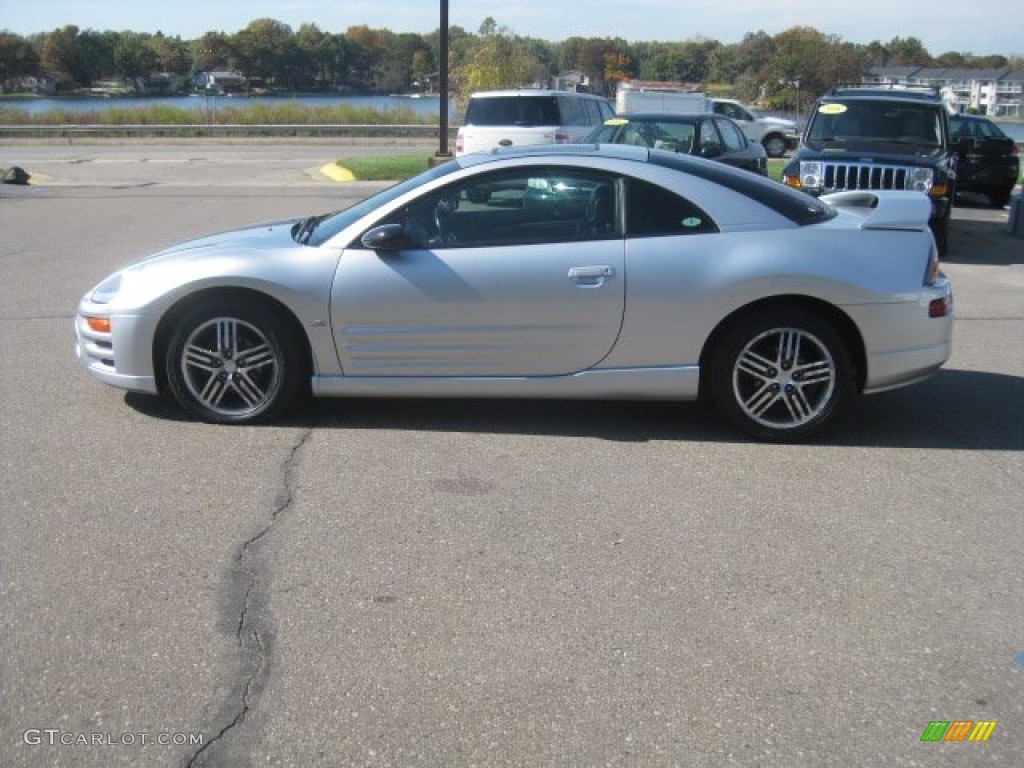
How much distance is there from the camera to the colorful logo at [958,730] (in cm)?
323

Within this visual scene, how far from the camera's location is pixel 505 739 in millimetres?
3189

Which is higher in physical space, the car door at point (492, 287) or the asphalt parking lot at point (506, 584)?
the car door at point (492, 287)

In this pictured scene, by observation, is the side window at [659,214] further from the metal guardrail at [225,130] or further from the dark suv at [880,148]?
the metal guardrail at [225,130]

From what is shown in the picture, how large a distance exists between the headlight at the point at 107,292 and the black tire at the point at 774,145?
1129 inches

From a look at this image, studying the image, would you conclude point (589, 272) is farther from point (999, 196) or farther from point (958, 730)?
point (999, 196)

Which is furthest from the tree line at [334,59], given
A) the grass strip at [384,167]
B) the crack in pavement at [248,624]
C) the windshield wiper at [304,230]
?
the crack in pavement at [248,624]

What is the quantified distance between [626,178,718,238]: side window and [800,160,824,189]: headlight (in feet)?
24.6

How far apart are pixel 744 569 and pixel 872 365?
6.53 feet

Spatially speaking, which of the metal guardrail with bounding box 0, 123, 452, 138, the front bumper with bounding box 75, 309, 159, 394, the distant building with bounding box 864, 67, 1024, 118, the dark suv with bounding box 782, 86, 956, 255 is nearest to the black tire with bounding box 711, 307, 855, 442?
the front bumper with bounding box 75, 309, 159, 394

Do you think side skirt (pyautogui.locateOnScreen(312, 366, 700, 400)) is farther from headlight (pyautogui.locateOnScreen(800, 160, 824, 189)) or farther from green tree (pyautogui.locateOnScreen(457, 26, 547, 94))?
green tree (pyautogui.locateOnScreen(457, 26, 547, 94))

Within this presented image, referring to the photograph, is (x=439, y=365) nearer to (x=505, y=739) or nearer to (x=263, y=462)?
(x=263, y=462)

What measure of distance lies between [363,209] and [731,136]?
10750 millimetres

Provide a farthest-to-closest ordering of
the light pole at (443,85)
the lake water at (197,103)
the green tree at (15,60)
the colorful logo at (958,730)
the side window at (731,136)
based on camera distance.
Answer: the green tree at (15,60) → the lake water at (197,103) → the light pole at (443,85) → the side window at (731,136) → the colorful logo at (958,730)

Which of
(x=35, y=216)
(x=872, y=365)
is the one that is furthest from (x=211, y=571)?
(x=35, y=216)
